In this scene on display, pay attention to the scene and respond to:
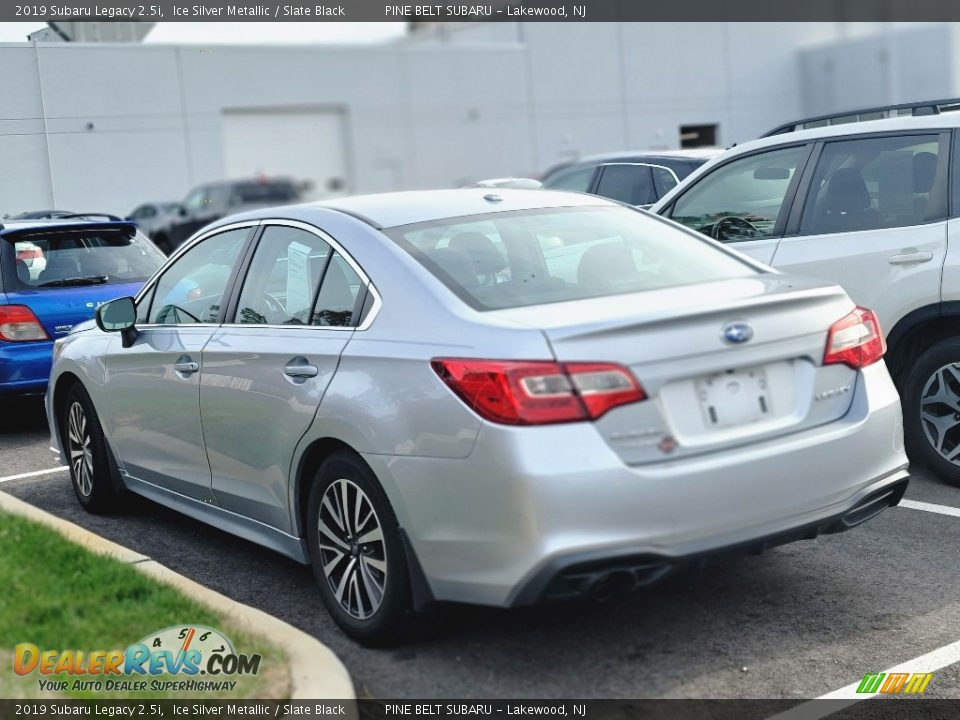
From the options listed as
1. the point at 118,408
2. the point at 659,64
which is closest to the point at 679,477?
the point at 118,408

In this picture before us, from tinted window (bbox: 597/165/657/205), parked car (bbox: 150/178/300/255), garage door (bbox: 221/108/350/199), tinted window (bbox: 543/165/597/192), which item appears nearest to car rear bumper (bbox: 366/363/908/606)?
tinted window (bbox: 597/165/657/205)

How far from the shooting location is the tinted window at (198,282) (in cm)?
566

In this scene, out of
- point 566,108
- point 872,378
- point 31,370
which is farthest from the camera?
point 566,108

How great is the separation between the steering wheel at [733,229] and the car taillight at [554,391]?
3.61 m

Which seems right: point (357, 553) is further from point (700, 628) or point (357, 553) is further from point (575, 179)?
point (575, 179)

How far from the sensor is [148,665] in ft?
13.4

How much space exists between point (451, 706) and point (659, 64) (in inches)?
1263

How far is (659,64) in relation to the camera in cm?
3434

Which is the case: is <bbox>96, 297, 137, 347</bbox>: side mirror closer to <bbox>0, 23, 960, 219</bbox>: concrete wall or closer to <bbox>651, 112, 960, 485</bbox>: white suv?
<bbox>651, 112, 960, 485</bbox>: white suv

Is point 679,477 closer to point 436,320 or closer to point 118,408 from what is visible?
point 436,320

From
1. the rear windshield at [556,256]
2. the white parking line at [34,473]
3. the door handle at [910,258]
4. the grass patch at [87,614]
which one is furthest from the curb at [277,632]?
the door handle at [910,258]

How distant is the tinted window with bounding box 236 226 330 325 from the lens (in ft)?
16.5

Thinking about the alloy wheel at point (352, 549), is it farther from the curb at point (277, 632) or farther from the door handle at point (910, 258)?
the door handle at point (910, 258)

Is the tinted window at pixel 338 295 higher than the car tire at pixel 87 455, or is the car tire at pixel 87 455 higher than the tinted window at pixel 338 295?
the tinted window at pixel 338 295
